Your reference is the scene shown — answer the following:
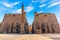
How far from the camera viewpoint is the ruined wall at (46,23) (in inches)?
2195

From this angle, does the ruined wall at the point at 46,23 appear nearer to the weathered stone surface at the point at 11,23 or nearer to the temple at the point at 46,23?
the temple at the point at 46,23

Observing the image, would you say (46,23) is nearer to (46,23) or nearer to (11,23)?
(46,23)

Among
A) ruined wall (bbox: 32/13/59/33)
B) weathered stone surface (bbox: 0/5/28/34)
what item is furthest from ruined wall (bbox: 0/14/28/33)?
ruined wall (bbox: 32/13/59/33)

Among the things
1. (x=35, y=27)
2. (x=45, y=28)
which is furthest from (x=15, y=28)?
(x=45, y=28)

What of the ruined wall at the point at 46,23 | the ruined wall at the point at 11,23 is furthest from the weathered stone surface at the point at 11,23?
the ruined wall at the point at 46,23

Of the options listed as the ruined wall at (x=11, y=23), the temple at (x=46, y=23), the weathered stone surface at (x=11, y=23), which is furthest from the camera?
the ruined wall at (x=11, y=23)

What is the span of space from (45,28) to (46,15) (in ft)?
26.8

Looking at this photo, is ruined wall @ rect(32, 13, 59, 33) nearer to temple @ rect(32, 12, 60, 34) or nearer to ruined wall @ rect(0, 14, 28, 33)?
temple @ rect(32, 12, 60, 34)

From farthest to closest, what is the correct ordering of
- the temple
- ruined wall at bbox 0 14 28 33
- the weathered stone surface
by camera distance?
ruined wall at bbox 0 14 28 33 < the weathered stone surface < the temple

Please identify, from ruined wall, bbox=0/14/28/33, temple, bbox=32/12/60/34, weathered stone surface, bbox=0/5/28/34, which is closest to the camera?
temple, bbox=32/12/60/34

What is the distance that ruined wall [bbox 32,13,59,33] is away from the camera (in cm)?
5575

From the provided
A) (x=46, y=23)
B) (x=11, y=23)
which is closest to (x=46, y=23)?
(x=46, y=23)

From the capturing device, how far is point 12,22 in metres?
59.9

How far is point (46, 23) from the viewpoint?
193 ft
